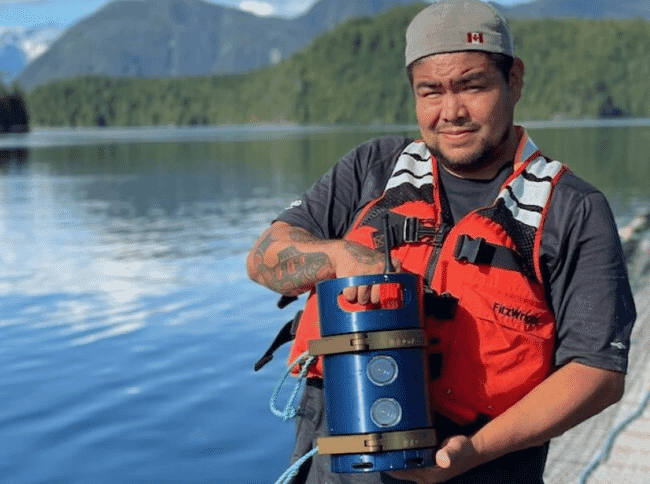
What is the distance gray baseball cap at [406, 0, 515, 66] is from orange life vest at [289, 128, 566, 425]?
363 millimetres

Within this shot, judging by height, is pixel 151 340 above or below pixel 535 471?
below

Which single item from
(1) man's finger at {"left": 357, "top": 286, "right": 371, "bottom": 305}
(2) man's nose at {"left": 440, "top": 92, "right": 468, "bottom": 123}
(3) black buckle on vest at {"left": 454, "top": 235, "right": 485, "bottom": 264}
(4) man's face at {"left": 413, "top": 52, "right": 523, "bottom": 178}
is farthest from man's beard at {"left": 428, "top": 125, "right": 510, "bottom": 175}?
(1) man's finger at {"left": 357, "top": 286, "right": 371, "bottom": 305}

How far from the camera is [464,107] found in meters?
2.61

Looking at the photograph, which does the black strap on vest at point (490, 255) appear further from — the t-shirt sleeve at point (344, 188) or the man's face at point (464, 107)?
the t-shirt sleeve at point (344, 188)

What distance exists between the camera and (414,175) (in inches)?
110

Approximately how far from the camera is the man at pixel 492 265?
251 cm

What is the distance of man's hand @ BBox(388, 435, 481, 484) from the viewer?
2.36m

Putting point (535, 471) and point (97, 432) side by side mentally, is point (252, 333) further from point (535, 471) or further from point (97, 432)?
point (535, 471)

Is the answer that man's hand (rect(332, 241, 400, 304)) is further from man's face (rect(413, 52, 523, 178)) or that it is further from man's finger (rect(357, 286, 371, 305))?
man's face (rect(413, 52, 523, 178))

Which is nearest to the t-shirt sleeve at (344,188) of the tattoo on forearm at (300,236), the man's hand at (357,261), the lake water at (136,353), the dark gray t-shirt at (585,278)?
the tattoo on forearm at (300,236)

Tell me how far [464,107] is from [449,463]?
3.07 feet

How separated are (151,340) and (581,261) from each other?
1008 centimetres

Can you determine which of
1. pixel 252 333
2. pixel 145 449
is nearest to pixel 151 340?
pixel 252 333

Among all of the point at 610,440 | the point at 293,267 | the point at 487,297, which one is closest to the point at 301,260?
the point at 293,267
